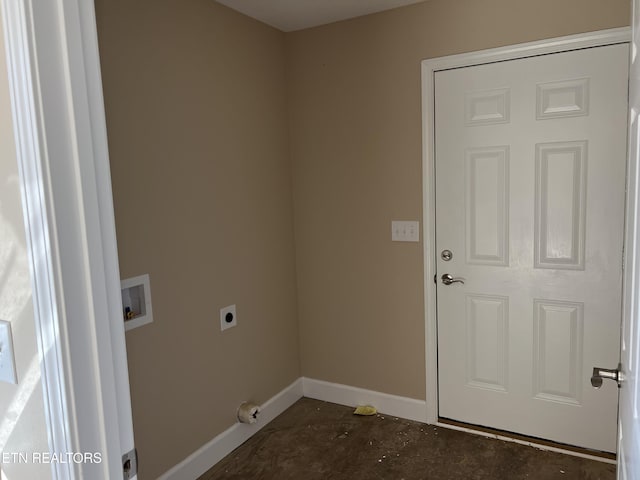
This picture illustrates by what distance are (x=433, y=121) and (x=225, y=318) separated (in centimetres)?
154

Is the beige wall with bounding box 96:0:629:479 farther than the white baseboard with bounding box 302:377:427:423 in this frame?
No

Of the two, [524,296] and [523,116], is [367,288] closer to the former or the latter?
[524,296]

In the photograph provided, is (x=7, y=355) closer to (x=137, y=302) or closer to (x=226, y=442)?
(x=137, y=302)

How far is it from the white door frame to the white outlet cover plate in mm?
1686

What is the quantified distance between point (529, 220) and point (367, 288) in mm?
996

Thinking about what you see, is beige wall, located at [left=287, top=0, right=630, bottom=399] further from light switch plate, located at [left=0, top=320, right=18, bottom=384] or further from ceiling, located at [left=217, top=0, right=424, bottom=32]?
light switch plate, located at [left=0, top=320, right=18, bottom=384]

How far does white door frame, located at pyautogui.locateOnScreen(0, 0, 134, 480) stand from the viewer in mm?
744

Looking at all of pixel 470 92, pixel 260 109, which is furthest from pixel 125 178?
pixel 470 92

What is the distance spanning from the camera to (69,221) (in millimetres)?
787

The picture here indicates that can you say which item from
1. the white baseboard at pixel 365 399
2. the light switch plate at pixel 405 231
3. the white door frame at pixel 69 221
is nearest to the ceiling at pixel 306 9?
the light switch plate at pixel 405 231

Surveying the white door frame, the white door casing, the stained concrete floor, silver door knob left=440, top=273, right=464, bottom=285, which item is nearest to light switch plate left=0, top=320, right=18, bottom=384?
the white door frame

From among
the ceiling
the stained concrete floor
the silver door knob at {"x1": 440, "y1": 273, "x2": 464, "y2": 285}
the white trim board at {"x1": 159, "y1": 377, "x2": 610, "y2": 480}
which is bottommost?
the stained concrete floor

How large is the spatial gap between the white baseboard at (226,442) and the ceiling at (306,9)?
7.33 feet

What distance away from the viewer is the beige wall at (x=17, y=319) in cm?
82
